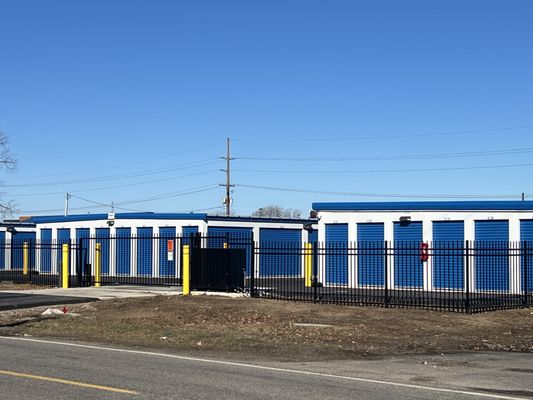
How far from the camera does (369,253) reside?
34.3m

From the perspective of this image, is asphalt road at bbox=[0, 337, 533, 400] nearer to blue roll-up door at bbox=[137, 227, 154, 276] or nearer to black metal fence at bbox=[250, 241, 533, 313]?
black metal fence at bbox=[250, 241, 533, 313]

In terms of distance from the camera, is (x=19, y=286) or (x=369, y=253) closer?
(x=19, y=286)

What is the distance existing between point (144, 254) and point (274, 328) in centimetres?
2717

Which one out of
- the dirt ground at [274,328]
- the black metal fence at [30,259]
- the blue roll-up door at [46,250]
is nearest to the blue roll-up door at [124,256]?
the black metal fence at [30,259]

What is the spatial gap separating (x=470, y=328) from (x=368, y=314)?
10.5 ft

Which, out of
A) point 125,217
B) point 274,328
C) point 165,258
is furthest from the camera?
point 125,217

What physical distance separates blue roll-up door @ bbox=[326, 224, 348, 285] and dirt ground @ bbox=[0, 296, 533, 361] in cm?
1125

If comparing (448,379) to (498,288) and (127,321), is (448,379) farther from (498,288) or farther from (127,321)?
(498,288)

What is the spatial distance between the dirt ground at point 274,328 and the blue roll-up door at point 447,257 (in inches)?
339

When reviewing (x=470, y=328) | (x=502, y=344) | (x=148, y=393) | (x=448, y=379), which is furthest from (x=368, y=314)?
(x=148, y=393)

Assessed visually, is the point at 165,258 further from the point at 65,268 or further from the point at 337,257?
the point at 337,257

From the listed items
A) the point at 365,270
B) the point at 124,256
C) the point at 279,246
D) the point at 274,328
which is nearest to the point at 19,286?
the point at 124,256

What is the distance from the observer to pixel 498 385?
10.8 meters

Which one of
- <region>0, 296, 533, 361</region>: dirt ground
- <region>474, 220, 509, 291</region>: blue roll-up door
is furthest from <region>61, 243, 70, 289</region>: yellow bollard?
<region>474, 220, 509, 291</region>: blue roll-up door
